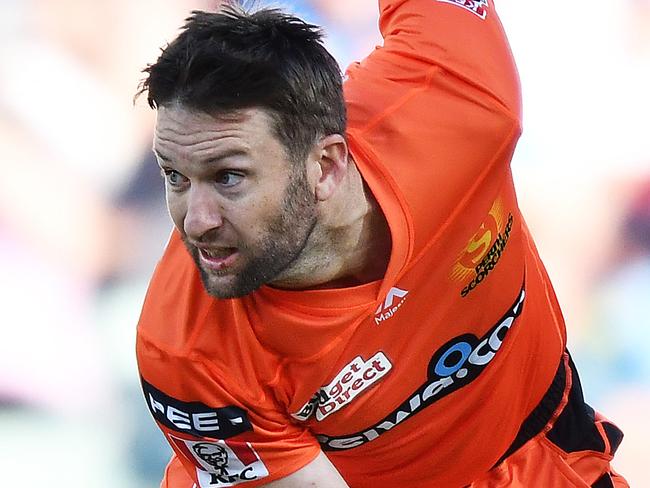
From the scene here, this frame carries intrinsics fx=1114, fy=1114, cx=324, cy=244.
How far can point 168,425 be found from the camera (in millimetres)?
1115

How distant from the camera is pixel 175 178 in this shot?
0.96 metres

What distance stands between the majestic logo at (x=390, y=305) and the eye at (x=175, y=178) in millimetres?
249

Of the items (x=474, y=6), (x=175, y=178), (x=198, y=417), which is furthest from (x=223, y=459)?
(x=474, y=6)

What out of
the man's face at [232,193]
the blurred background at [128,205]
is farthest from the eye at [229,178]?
the blurred background at [128,205]

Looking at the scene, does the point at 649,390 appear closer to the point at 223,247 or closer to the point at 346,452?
the point at 346,452

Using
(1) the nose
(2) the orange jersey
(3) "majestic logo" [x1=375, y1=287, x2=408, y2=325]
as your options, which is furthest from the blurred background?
(1) the nose

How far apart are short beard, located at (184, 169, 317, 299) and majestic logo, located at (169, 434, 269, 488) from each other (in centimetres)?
20

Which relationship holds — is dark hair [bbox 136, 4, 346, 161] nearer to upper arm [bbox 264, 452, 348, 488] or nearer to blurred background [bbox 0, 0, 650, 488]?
upper arm [bbox 264, 452, 348, 488]

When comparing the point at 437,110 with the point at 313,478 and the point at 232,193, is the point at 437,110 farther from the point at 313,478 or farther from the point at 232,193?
the point at 313,478

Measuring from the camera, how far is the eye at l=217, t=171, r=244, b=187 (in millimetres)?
945

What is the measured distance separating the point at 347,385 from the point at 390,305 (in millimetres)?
94

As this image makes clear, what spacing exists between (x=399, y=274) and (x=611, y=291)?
0.85m

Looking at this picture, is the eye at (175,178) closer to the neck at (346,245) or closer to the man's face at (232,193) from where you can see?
the man's face at (232,193)

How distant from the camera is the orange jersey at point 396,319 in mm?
1068
